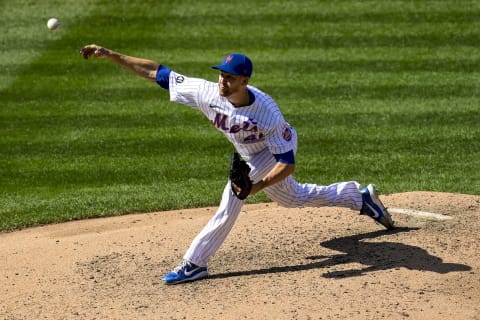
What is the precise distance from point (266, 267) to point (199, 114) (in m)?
4.80

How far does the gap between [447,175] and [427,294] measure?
3.52 meters

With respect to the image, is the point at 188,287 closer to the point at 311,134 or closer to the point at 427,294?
the point at 427,294

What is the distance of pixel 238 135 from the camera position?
6.80 meters

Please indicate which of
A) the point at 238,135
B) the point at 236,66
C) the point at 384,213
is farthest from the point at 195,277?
the point at 384,213

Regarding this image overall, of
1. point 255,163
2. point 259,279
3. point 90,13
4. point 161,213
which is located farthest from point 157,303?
point 90,13

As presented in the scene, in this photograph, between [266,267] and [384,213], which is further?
[384,213]

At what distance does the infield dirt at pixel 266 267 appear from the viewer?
6.24 meters

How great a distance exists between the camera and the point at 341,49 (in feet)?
43.5

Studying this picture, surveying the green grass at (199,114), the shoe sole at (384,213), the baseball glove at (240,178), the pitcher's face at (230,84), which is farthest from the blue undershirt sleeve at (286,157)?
the green grass at (199,114)

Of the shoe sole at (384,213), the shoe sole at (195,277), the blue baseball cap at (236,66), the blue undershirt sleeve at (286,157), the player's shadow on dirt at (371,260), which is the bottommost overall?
the shoe sole at (195,277)

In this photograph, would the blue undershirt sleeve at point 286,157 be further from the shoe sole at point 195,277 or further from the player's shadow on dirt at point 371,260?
the shoe sole at point 195,277

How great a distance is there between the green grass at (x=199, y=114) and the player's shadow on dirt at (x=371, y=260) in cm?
197

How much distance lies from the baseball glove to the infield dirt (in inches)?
27.9

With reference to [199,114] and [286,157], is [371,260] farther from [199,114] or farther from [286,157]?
[199,114]
